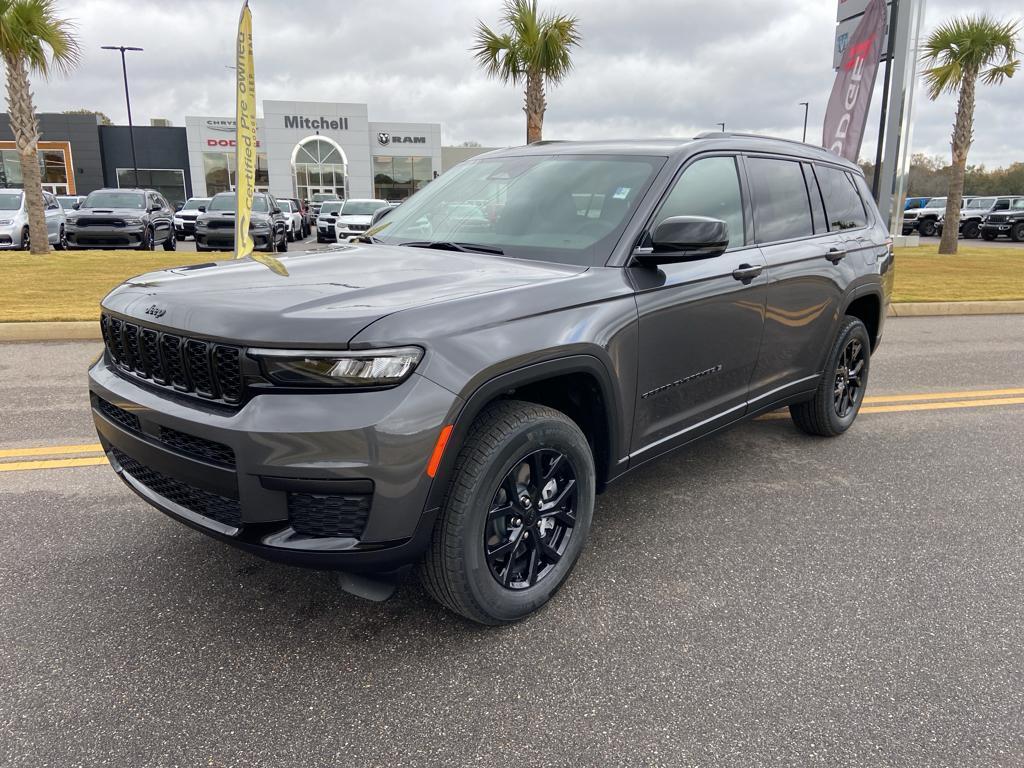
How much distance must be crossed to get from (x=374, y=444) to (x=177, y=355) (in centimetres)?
80

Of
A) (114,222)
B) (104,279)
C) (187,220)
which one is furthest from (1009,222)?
(104,279)

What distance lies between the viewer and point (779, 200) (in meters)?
4.10

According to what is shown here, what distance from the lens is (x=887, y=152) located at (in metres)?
19.9

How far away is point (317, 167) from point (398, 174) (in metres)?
5.66

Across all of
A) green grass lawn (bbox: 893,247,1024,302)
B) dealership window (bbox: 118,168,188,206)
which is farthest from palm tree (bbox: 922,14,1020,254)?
dealership window (bbox: 118,168,188,206)

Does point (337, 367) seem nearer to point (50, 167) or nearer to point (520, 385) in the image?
point (520, 385)

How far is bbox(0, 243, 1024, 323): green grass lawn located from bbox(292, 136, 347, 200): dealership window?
36692mm

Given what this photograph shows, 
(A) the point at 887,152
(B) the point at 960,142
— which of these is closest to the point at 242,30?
(A) the point at 887,152

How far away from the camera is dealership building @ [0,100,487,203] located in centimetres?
5128

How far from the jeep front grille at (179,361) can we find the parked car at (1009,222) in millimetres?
36910

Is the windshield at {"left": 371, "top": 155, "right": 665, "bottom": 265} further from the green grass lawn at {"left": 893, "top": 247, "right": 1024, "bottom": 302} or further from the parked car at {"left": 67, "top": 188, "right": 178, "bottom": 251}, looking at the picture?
the parked car at {"left": 67, "top": 188, "right": 178, "bottom": 251}

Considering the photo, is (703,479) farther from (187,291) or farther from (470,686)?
(187,291)

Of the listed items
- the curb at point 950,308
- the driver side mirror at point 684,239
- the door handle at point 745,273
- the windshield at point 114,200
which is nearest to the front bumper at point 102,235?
the windshield at point 114,200

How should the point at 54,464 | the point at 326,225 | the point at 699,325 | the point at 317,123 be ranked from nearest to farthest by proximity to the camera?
the point at 699,325
the point at 54,464
the point at 326,225
the point at 317,123
